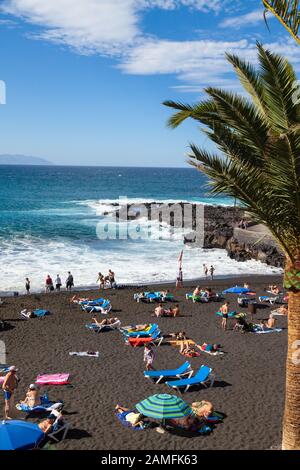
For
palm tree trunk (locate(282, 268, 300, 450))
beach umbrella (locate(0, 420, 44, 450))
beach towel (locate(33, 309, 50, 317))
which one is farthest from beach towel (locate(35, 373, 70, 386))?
palm tree trunk (locate(282, 268, 300, 450))

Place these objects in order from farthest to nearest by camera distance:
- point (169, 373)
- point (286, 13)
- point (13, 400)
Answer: point (169, 373)
point (13, 400)
point (286, 13)

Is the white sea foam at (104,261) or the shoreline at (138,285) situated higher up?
the white sea foam at (104,261)

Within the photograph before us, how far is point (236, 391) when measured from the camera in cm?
1434

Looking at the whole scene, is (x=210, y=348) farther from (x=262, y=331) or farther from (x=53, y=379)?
(x=53, y=379)

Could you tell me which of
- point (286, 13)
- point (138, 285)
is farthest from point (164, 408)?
point (138, 285)

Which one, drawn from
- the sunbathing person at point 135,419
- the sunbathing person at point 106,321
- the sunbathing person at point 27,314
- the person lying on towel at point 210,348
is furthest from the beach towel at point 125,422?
the sunbathing person at point 27,314

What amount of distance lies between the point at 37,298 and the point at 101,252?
17.3 m

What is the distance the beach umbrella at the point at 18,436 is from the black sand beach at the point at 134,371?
3.14 feet

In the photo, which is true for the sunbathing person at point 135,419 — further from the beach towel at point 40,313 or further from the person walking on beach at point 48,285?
the person walking on beach at point 48,285

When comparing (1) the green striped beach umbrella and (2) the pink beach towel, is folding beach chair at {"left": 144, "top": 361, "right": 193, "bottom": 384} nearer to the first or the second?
(2) the pink beach towel

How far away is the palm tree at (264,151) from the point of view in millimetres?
6559

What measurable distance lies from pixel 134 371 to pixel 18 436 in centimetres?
638

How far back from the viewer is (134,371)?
15773 millimetres

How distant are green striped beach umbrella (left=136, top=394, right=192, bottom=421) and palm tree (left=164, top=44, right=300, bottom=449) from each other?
14.9 ft
